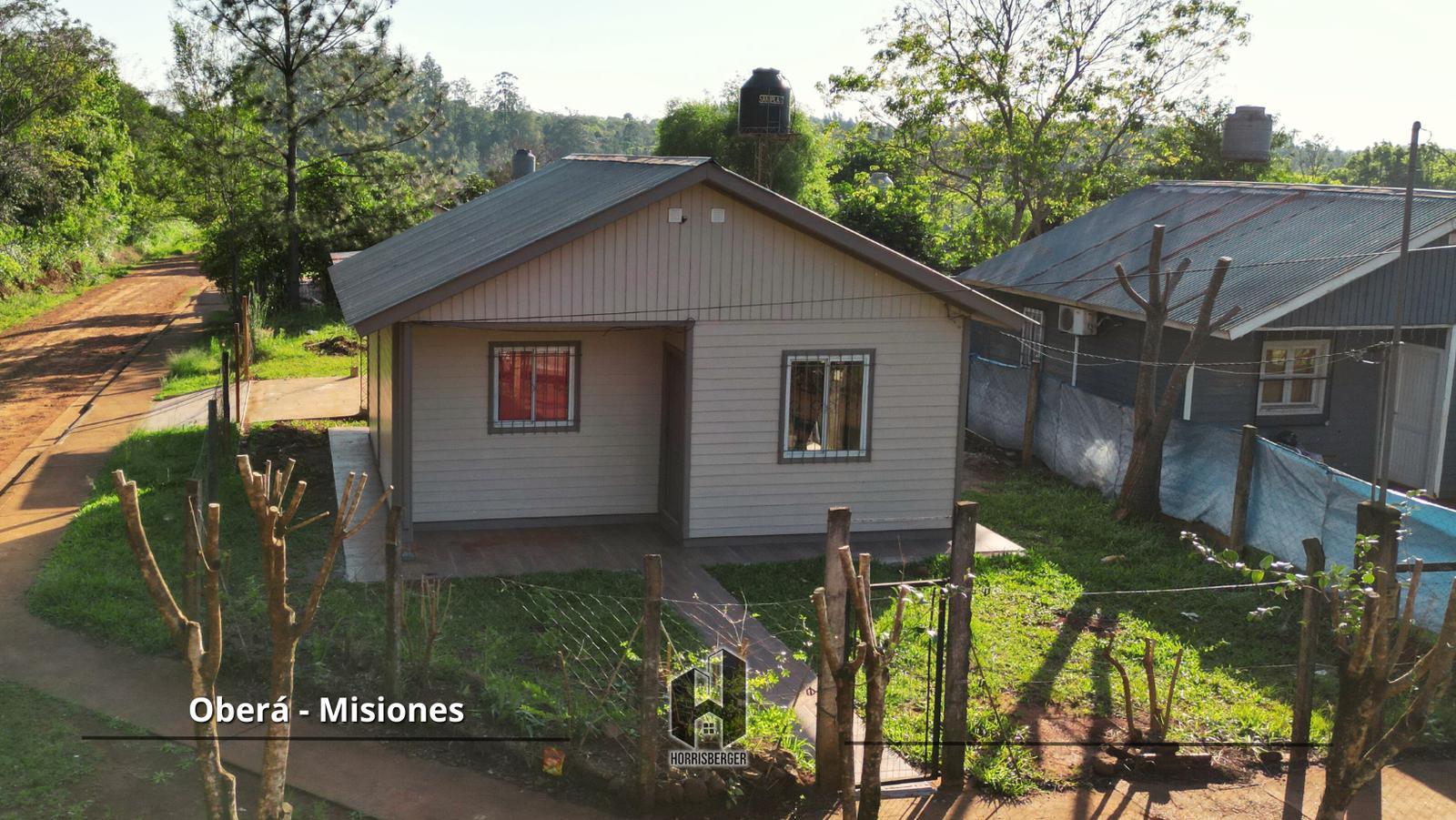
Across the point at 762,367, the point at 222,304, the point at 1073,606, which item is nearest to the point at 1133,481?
the point at 1073,606

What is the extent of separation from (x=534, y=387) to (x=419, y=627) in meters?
4.49

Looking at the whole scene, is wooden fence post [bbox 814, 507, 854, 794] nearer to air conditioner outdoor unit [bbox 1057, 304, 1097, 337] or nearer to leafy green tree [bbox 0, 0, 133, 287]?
air conditioner outdoor unit [bbox 1057, 304, 1097, 337]

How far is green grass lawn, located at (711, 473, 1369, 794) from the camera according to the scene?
370 inches

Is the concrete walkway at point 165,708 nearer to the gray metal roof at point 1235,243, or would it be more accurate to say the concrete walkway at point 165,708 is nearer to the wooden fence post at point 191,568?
the wooden fence post at point 191,568

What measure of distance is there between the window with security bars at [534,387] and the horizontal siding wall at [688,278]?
1.10m

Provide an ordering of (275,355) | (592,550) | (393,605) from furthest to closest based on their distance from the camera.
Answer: (275,355)
(592,550)
(393,605)

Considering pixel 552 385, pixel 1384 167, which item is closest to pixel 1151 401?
pixel 552 385

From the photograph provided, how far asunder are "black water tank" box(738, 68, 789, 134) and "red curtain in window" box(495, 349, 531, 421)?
9.94 meters

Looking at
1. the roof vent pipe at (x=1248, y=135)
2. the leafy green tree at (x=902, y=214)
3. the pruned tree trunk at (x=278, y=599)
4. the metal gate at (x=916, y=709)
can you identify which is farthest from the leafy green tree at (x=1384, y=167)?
the pruned tree trunk at (x=278, y=599)

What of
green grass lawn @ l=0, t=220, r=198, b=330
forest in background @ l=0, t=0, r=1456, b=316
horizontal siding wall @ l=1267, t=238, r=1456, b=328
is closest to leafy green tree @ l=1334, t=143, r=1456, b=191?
forest in background @ l=0, t=0, r=1456, b=316

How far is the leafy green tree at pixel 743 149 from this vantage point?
4641 cm

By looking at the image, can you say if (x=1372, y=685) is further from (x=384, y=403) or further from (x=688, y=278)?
(x=384, y=403)

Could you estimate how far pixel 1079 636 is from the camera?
11.5 meters

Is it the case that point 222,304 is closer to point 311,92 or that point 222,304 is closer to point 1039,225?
point 311,92
